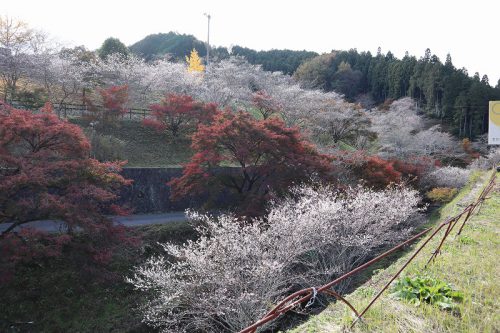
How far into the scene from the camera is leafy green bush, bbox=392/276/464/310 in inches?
131

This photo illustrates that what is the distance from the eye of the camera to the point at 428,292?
349cm

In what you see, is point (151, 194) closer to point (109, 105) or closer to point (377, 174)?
point (109, 105)

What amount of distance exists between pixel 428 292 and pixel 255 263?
5379 mm

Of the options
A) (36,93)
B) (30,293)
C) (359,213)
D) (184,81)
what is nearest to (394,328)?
(359,213)

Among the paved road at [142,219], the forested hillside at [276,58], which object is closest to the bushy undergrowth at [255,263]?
the paved road at [142,219]

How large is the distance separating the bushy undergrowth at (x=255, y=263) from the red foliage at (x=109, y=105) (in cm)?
1240

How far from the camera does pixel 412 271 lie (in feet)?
14.3

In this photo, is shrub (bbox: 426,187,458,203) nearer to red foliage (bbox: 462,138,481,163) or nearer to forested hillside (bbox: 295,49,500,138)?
red foliage (bbox: 462,138,481,163)

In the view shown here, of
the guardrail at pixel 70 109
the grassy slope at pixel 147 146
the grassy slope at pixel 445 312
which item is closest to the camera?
the grassy slope at pixel 445 312

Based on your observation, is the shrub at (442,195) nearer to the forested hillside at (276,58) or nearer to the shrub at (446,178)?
the shrub at (446,178)

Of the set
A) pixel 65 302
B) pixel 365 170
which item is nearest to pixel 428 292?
pixel 65 302

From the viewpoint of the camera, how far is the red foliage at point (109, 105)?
20.7m

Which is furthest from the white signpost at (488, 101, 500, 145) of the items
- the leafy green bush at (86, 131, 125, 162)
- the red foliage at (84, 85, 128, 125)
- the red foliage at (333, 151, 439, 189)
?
the red foliage at (84, 85, 128, 125)

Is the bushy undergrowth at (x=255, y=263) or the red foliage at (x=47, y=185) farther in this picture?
the red foliage at (x=47, y=185)
